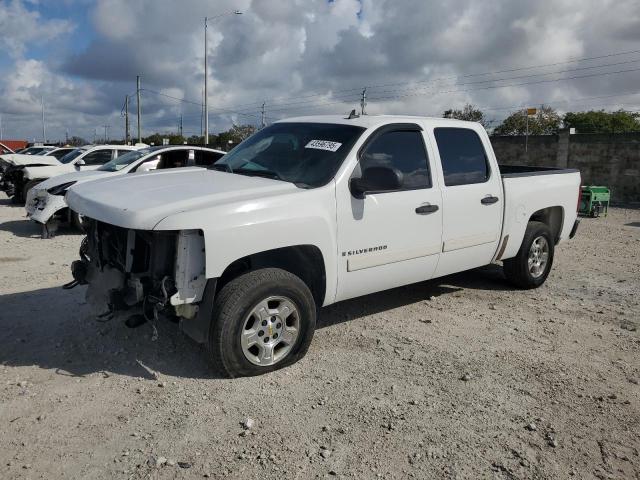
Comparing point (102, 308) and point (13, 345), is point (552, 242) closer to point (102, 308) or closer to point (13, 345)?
point (102, 308)

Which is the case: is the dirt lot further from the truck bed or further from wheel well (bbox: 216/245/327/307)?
the truck bed

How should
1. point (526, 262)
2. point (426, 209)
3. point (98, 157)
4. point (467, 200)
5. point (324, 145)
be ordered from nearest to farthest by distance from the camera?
1. point (324, 145)
2. point (426, 209)
3. point (467, 200)
4. point (526, 262)
5. point (98, 157)

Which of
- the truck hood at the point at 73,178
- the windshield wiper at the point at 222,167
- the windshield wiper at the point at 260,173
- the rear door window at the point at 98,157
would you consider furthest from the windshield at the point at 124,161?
the windshield wiper at the point at 260,173

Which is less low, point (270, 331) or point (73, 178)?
point (73, 178)

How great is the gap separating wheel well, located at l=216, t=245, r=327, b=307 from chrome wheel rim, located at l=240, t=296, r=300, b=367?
33 centimetres

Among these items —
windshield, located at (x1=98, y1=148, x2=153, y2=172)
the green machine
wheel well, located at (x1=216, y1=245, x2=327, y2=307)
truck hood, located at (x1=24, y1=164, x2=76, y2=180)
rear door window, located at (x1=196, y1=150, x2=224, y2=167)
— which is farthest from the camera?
the green machine

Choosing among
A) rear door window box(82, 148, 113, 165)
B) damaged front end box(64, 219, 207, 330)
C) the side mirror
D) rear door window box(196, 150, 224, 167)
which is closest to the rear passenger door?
the side mirror

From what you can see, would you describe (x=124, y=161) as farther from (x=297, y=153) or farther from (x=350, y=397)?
(x=350, y=397)

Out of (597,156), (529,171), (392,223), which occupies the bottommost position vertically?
(392,223)

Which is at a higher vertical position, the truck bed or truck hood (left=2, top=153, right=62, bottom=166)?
the truck bed

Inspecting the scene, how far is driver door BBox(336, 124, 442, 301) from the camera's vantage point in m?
4.36

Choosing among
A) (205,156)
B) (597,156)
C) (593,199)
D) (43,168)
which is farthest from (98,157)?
(597,156)

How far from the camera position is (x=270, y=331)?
4.01 metres

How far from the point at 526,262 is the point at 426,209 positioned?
2.11 m
